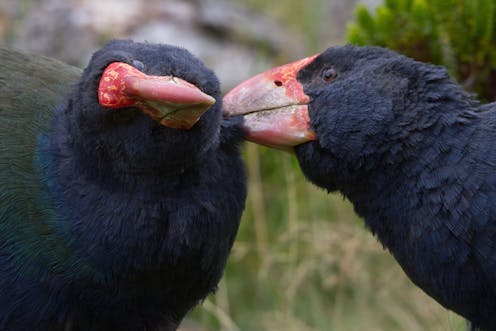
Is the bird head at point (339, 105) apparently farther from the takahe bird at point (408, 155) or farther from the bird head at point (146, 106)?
the bird head at point (146, 106)

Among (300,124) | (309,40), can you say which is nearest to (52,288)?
(300,124)

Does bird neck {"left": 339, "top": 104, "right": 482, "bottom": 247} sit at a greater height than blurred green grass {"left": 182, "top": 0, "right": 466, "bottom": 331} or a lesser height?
greater

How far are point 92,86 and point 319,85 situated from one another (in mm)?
786

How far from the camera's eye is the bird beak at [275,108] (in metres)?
3.03

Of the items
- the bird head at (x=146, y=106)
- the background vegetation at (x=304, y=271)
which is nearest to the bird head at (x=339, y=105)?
the bird head at (x=146, y=106)

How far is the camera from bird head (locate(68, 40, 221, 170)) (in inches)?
95.4

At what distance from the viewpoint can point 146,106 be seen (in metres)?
2.49

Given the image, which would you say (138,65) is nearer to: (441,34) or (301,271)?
(441,34)

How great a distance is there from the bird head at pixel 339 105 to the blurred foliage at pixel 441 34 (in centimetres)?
92

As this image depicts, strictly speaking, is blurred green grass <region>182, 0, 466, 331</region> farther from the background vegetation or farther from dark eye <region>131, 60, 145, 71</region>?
dark eye <region>131, 60, 145, 71</region>

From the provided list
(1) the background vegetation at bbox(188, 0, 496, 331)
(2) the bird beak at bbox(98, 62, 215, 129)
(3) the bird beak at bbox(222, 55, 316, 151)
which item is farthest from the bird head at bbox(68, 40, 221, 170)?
(1) the background vegetation at bbox(188, 0, 496, 331)

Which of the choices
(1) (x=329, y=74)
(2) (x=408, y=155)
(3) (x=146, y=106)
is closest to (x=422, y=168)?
(2) (x=408, y=155)

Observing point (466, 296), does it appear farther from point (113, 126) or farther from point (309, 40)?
point (309, 40)

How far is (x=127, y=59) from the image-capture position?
2.58 metres
